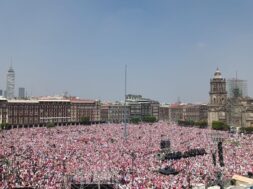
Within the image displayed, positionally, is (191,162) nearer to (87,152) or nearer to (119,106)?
(87,152)

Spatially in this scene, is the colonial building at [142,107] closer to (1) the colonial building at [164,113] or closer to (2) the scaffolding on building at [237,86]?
(1) the colonial building at [164,113]

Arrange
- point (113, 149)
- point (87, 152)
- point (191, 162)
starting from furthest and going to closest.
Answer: point (113, 149) → point (87, 152) → point (191, 162)

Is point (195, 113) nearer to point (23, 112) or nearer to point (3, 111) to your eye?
point (23, 112)

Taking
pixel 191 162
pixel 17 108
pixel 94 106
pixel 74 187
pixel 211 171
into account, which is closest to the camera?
pixel 74 187

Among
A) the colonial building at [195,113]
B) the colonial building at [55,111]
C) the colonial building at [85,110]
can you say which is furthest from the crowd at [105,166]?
the colonial building at [195,113]

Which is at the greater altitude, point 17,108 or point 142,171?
point 17,108

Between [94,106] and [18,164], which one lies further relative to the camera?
[94,106]

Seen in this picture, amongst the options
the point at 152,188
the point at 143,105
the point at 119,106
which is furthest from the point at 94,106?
the point at 152,188
